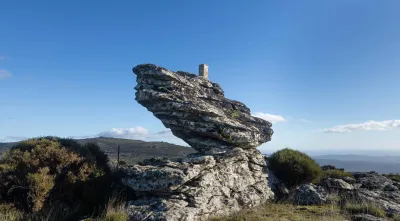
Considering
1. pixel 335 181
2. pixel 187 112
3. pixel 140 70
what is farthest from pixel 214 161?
pixel 335 181

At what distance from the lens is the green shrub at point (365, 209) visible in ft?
40.4

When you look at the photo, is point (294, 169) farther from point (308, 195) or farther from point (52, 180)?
point (52, 180)

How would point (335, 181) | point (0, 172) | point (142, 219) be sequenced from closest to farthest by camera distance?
point (142, 219)
point (0, 172)
point (335, 181)

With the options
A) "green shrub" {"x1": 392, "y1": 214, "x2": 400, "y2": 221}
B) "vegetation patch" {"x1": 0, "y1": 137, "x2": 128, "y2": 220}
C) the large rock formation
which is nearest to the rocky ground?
the large rock formation

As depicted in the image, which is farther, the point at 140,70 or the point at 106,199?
the point at 140,70

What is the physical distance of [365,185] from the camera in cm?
1700

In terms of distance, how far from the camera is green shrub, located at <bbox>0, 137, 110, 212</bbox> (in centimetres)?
1067

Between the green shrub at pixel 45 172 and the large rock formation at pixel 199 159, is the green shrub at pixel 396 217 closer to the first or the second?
the large rock formation at pixel 199 159

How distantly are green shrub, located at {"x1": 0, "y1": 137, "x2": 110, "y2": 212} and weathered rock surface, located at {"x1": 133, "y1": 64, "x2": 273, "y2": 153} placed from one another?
12.6 feet

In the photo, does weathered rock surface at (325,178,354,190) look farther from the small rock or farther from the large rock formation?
the large rock formation

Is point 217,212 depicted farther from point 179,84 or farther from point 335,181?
point 335,181

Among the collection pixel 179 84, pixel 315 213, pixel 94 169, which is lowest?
pixel 315 213

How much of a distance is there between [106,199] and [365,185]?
1414 cm

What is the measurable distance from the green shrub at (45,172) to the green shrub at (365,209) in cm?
1087
